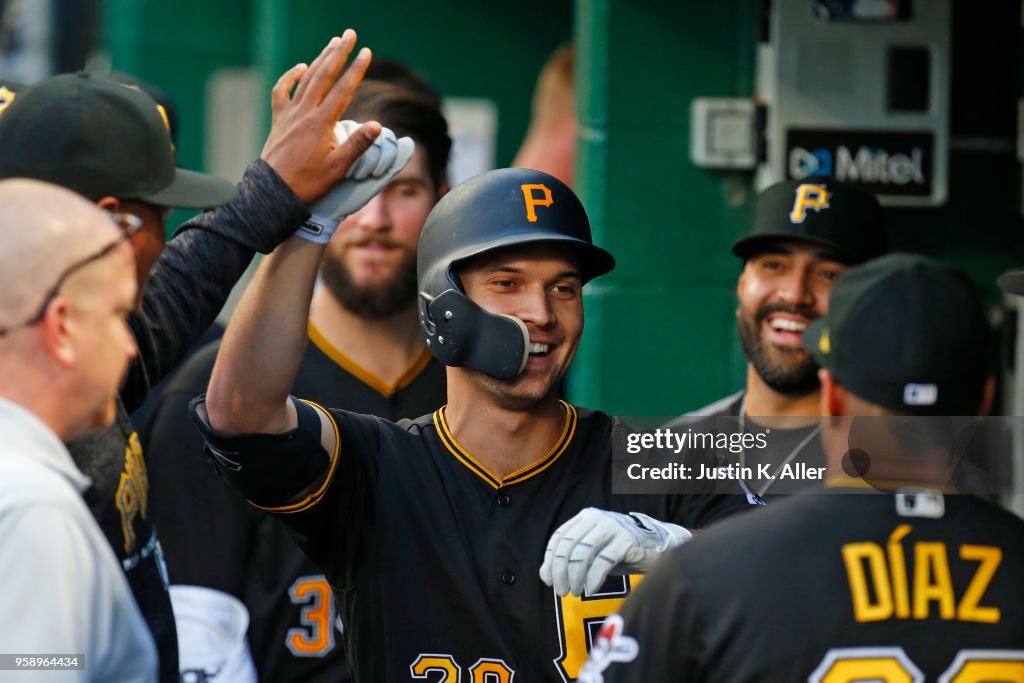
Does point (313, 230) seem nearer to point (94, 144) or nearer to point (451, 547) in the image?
point (94, 144)

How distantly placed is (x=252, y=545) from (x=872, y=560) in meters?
2.06

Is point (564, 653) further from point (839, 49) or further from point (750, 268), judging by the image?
point (839, 49)

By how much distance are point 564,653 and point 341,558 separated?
536 mm

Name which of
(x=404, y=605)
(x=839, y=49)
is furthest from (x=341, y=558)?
(x=839, y=49)

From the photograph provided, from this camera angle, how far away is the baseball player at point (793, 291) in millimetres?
4574

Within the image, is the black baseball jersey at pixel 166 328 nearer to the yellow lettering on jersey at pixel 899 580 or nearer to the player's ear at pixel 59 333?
the player's ear at pixel 59 333

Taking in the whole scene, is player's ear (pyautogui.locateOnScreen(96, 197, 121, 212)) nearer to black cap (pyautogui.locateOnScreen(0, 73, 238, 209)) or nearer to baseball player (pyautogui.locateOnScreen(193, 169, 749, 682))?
black cap (pyautogui.locateOnScreen(0, 73, 238, 209))

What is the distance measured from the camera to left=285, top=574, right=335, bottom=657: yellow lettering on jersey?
4.02 m

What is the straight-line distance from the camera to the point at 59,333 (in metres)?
2.34

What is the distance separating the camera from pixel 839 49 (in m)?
5.79

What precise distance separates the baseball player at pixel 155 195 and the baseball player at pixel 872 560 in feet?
3.49

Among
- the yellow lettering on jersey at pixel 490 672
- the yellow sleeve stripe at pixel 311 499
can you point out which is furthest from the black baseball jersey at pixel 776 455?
the yellow sleeve stripe at pixel 311 499

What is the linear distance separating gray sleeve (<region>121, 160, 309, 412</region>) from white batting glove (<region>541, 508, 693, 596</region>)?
0.94m

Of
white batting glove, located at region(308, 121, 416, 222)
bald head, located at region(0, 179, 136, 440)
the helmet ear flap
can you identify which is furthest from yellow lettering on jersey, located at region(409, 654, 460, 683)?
bald head, located at region(0, 179, 136, 440)
